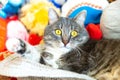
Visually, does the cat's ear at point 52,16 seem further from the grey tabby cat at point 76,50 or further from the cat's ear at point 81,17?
the cat's ear at point 81,17

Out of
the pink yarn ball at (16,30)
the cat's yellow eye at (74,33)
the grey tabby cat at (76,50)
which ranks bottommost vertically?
the grey tabby cat at (76,50)

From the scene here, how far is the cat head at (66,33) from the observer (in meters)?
1.38

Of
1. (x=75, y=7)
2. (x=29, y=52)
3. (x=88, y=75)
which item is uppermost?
(x=75, y=7)

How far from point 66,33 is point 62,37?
0.03 meters

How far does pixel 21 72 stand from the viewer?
119 cm

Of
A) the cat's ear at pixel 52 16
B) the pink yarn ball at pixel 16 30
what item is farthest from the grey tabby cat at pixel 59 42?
the pink yarn ball at pixel 16 30

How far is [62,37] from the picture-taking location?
137 centimetres

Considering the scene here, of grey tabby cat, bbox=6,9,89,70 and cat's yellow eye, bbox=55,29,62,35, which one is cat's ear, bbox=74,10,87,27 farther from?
cat's yellow eye, bbox=55,29,62,35

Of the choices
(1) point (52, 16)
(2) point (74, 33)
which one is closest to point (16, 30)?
(1) point (52, 16)

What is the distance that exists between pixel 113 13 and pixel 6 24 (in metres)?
0.67

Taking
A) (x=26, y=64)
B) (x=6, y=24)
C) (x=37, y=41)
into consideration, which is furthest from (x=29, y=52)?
(x=6, y=24)

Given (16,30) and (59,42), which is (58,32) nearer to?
(59,42)

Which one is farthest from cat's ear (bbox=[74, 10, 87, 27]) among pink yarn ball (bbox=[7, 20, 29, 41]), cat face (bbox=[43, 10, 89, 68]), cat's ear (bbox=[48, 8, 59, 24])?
pink yarn ball (bbox=[7, 20, 29, 41])

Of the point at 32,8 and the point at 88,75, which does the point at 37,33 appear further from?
the point at 88,75
